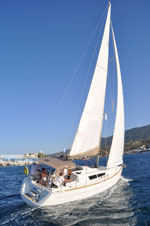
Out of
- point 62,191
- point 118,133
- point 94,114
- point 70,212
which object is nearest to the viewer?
point 70,212

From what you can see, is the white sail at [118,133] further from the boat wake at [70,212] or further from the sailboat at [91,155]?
the boat wake at [70,212]

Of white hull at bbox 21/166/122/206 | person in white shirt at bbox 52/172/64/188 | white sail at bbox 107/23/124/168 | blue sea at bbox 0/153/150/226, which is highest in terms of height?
white sail at bbox 107/23/124/168

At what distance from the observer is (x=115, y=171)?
16.5 meters

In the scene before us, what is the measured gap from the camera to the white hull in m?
10.8

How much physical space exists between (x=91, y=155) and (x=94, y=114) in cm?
364

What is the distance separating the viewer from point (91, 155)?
15.9 meters

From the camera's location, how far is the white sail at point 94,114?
15.3 meters

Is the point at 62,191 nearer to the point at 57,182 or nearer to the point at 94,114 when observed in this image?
the point at 57,182

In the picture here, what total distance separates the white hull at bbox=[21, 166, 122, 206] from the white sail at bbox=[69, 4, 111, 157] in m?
2.02

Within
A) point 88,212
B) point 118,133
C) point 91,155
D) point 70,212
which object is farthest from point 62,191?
point 118,133

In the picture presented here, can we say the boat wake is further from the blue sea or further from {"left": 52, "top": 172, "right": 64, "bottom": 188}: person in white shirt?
{"left": 52, "top": 172, "right": 64, "bottom": 188}: person in white shirt

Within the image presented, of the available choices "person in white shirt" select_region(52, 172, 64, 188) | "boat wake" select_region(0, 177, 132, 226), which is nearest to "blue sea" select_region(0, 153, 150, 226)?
"boat wake" select_region(0, 177, 132, 226)

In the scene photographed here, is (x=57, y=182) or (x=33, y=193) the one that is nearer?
(x=57, y=182)

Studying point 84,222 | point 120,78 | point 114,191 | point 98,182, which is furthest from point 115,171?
point 120,78
